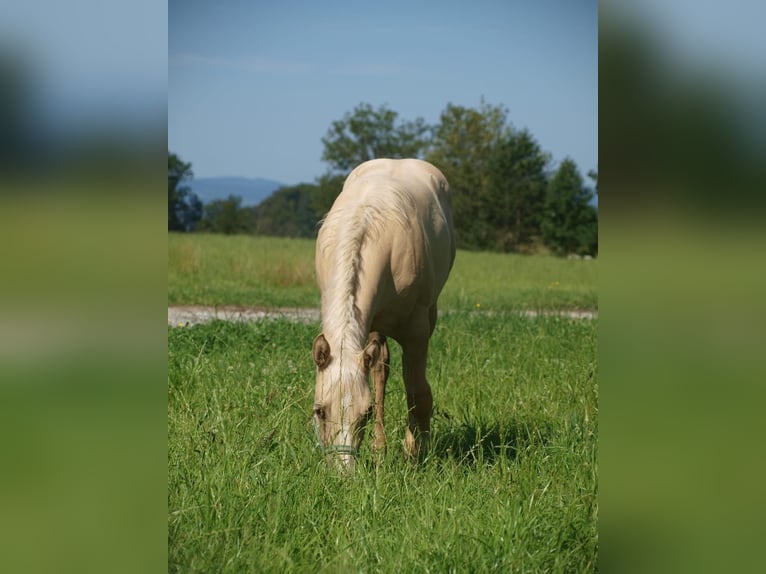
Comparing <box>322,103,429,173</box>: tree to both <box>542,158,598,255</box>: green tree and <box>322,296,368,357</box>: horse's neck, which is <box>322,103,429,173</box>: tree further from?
<box>322,296,368,357</box>: horse's neck

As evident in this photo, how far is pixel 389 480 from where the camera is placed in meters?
3.10

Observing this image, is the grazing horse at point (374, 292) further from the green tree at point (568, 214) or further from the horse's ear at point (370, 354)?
the green tree at point (568, 214)

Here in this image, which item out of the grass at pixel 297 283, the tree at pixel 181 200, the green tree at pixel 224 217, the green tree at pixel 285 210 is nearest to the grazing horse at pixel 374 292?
the grass at pixel 297 283

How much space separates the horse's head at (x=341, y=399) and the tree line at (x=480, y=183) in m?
29.8

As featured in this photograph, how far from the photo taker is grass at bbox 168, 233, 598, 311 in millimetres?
11883

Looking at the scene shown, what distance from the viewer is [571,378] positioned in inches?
205

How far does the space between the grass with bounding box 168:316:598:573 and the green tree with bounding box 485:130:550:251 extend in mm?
34163

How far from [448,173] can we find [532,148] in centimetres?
559

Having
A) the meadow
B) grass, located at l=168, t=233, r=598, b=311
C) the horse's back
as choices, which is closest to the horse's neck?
the horse's back

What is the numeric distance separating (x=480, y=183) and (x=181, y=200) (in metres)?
18.2
